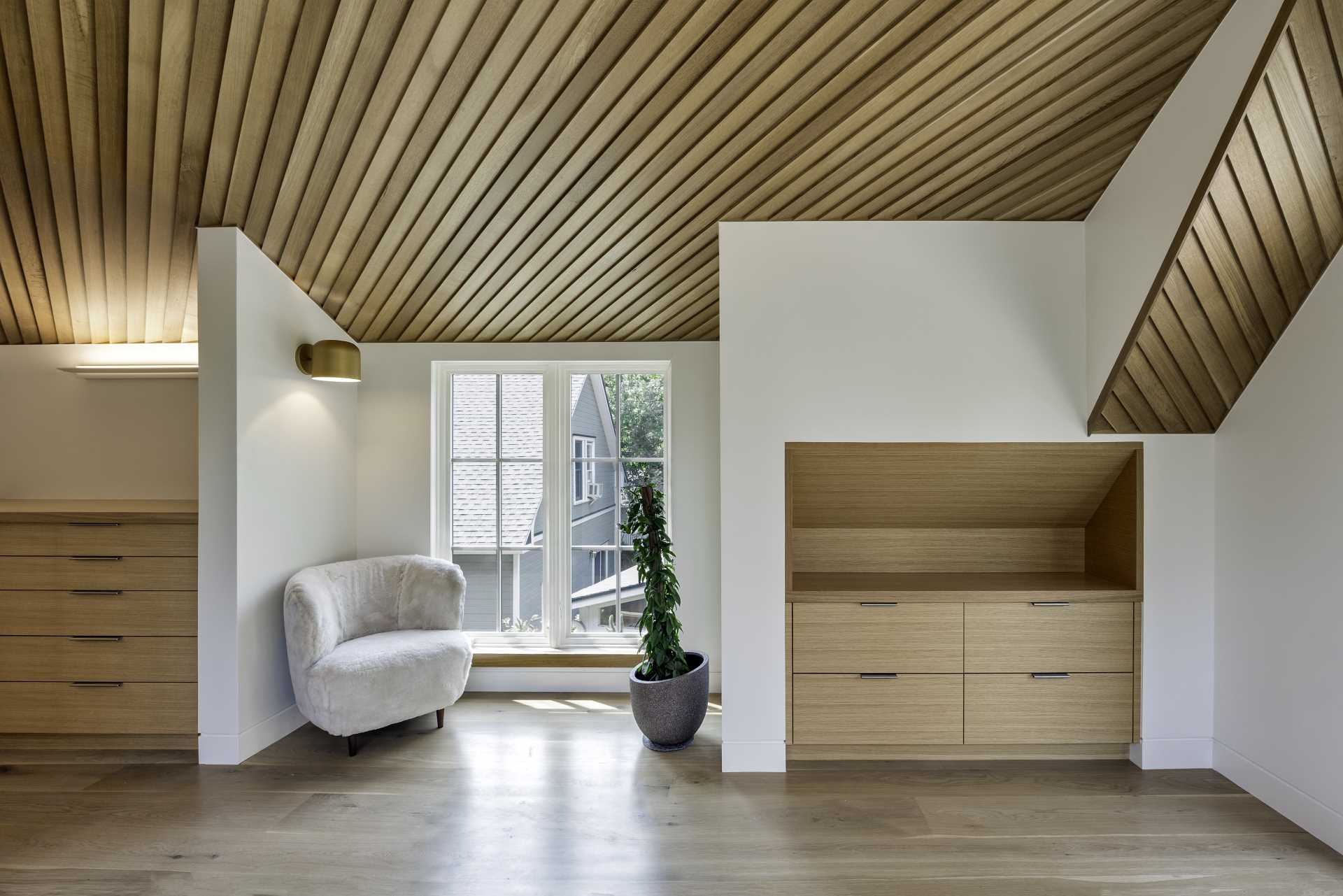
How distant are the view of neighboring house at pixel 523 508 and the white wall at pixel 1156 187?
2.53 m

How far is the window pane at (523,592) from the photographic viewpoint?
169 inches

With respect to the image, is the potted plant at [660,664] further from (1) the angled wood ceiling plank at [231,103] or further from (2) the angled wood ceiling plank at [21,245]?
(2) the angled wood ceiling plank at [21,245]

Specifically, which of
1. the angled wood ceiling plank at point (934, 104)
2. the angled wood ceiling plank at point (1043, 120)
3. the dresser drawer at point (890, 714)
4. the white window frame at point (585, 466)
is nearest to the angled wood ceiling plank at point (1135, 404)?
the angled wood ceiling plank at point (1043, 120)

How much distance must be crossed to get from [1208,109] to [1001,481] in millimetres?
1558

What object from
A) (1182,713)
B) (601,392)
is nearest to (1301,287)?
(1182,713)

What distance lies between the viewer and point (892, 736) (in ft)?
10.1

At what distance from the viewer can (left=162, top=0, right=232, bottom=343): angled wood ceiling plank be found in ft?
7.52

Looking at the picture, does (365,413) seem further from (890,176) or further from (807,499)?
(890,176)

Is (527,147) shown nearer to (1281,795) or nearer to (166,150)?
(166,150)

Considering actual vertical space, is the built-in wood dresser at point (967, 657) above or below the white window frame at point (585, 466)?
below

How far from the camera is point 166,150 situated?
2766mm

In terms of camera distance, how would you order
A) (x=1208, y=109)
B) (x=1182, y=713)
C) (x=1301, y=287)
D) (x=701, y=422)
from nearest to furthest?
(x=1208, y=109)
(x=1301, y=287)
(x=1182, y=713)
(x=701, y=422)

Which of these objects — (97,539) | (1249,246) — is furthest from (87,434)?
(1249,246)

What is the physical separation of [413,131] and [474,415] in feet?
6.33
